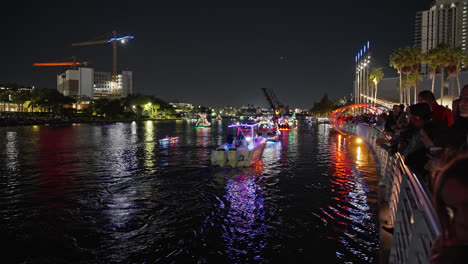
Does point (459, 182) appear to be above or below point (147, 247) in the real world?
above

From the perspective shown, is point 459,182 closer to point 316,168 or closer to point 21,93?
point 316,168

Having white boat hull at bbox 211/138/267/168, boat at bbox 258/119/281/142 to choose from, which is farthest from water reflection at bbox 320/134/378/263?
boat at bbox 258/119/281/142

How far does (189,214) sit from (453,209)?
851 cm

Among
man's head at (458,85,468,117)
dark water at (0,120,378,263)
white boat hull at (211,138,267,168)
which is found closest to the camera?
man's head at (458,85,468,117)

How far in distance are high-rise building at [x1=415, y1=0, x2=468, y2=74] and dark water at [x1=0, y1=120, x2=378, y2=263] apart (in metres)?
153

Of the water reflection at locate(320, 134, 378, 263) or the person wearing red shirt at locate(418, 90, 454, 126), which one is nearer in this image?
the person wearing red shirt at locate(418, 90, 454, 126)

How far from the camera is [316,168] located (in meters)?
18.9

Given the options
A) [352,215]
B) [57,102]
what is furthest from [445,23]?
[352,215]

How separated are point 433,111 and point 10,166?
20331 mm

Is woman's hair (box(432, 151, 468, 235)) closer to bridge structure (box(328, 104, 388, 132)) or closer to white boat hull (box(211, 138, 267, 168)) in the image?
white boat hull (box(211, 138, 267, 168))

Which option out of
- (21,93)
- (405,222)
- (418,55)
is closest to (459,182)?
(405,222)

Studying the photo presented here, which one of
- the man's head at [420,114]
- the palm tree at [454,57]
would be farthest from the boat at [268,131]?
the man's head at [420,114]

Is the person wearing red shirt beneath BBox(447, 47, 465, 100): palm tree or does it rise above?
beneath

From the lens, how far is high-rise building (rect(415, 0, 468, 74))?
472 feet
